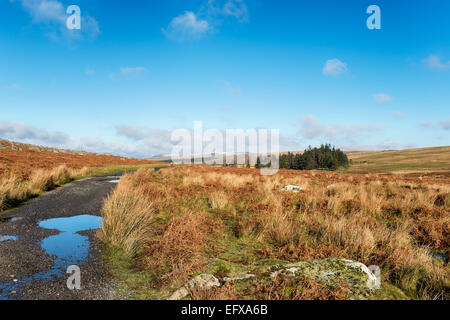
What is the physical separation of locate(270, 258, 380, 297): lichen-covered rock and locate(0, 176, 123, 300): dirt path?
3165 mm

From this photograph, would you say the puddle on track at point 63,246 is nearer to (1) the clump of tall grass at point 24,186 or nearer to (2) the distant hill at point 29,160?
(1) the clump of tall grass at point 24,186

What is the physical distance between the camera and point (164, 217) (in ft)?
30.0

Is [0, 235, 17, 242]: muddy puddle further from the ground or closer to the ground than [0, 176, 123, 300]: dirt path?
further from the ground

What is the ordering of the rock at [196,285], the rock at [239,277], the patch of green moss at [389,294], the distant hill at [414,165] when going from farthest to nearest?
1. the distant hill at [414,165]
2. the rock at [239,277]
3. the rock at [196,285]
4. the patch of green moss at [389,294]

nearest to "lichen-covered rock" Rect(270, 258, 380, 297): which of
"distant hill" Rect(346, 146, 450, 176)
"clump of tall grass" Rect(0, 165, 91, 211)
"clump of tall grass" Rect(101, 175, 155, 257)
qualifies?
"clump of tall grass" Rect(101, 175, 155, 257)

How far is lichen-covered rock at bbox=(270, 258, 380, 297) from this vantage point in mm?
3703

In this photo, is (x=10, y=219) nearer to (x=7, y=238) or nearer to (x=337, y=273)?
(x=7, y=238)

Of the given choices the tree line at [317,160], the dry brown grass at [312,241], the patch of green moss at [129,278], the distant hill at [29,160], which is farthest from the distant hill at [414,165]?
the distant hill at [29,160]

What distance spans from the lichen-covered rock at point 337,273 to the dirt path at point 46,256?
317cm

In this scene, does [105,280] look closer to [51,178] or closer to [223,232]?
[223,232]

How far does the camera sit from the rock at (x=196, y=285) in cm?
374

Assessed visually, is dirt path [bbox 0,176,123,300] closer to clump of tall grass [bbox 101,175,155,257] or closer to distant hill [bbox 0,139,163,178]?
clump of tall grass [bbox 101,175,155,257]

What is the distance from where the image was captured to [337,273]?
3.91 m
